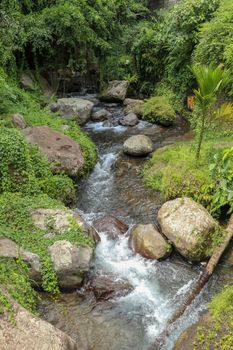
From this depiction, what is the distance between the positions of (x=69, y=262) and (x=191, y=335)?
241 centimetres

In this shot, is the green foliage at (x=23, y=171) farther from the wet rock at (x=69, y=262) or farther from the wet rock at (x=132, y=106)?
the wet rock at (x=132, y=106)

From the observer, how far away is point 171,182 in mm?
8883

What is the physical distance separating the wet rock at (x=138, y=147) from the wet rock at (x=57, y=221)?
4.23m

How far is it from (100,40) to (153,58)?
262 centimetres

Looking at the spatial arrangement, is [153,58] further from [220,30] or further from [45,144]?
[45,144]

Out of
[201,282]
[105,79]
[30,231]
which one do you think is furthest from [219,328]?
[105,79]

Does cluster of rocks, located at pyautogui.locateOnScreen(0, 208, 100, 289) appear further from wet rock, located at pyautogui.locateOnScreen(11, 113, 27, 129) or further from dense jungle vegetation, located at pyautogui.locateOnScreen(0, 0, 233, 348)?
wet rock, located at pyautogui.locateOnScreen(11, 113, 27, 129)

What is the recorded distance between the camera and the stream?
5.83 meters

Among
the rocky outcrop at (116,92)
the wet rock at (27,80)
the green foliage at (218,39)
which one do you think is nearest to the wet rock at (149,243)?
the green foliage at (218,39)

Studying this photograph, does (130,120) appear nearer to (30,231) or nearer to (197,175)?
(197,175)

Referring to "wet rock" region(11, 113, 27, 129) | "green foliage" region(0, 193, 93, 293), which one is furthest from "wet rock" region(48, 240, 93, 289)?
"wet rock" region(11, 113, 27, 129)

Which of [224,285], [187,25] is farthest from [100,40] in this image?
[224,285]

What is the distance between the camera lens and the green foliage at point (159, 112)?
1363 cm

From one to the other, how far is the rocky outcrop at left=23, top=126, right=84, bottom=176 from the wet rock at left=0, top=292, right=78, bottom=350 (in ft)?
15.8
